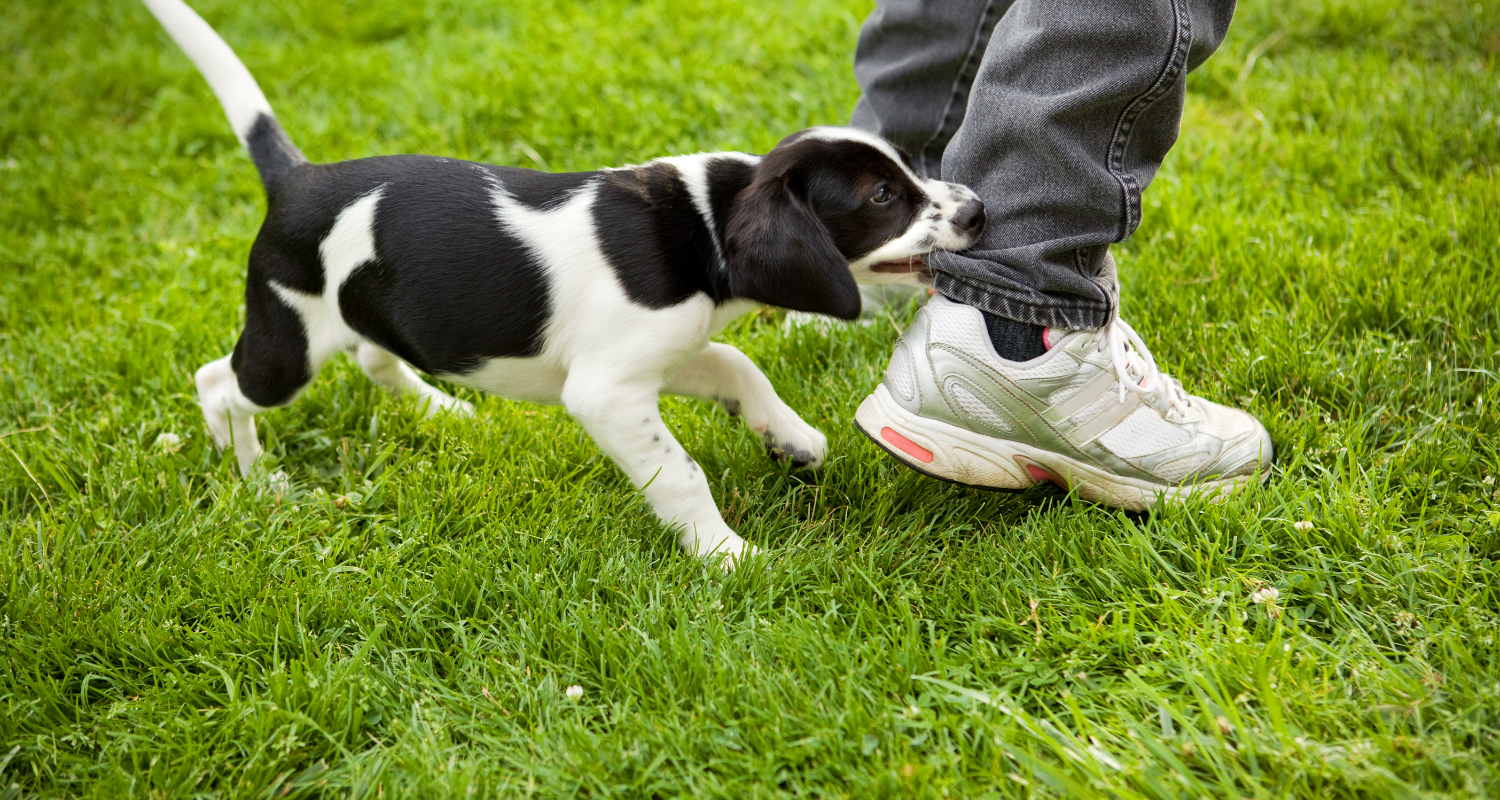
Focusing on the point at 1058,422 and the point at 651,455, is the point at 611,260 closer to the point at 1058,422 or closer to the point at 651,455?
the point at 651,455

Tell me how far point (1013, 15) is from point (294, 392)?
1870 mm

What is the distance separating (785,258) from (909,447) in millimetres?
533

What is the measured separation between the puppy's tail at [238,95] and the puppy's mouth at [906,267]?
1436 millimetres

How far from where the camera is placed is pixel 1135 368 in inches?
88.4

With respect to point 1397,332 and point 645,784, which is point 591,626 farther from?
point 1397,332

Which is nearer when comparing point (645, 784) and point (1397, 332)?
point (645, 784)

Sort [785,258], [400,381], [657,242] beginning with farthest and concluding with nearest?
[400,381] < [657,242] < [785,258]

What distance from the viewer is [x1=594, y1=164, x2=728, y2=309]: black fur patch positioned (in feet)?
6.92

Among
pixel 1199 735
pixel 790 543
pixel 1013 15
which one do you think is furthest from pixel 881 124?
pixel 1199 735

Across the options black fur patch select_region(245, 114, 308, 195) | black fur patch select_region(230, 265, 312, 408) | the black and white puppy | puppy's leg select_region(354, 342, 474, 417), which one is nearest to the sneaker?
the black and white puppy

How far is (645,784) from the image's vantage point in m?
1.68

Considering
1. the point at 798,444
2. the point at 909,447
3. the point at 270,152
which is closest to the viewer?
the point at 909,447

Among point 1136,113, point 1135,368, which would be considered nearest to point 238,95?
point 1136,113

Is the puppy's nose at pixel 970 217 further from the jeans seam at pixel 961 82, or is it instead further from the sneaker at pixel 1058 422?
the jeans seam at pixel 961 82
